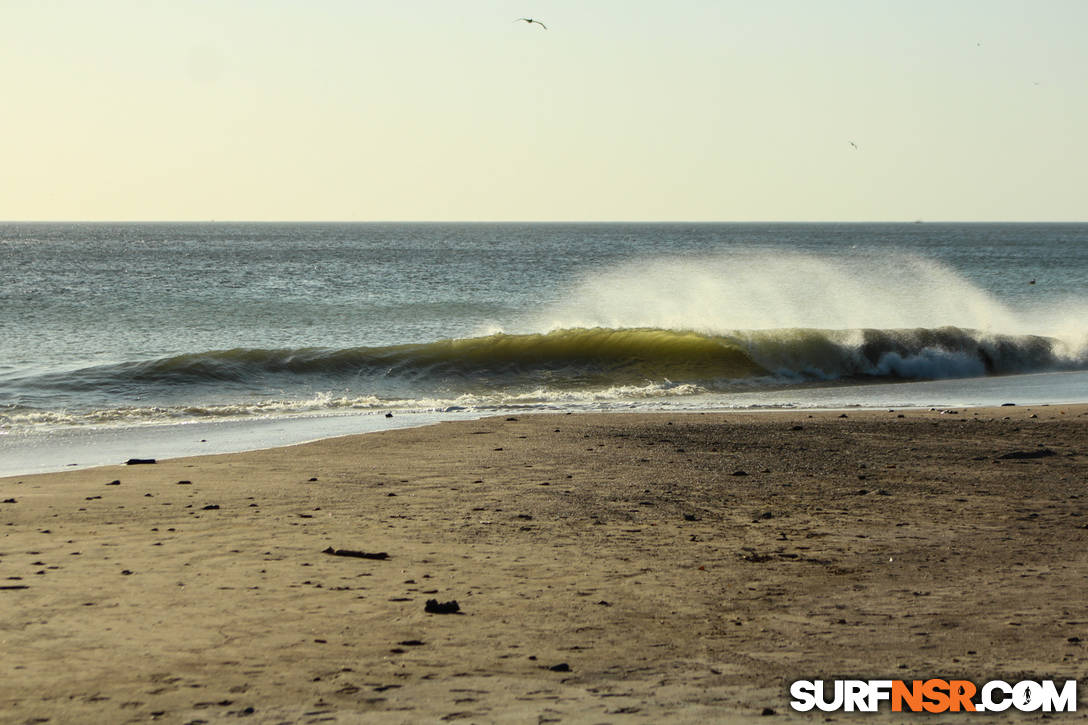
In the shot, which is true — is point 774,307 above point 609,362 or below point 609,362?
above

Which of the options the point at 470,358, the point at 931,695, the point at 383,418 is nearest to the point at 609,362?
the point at 470,358

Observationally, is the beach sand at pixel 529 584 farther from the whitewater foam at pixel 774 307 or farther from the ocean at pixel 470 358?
the whitewater foam at pixel 774 307

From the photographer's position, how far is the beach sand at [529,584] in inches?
218

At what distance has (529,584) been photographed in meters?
7.37

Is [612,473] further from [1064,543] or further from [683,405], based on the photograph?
[683,405]

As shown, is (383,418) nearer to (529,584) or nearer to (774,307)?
(529,584)

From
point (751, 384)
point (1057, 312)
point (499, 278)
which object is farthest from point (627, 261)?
point (751, 384)

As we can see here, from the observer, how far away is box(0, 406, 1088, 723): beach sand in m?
5.55

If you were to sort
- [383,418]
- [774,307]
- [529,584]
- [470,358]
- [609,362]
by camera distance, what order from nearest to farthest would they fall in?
1. [529,584]
2. [383,418]
3. [470,358]
4. [609,362]
5. [774,307]

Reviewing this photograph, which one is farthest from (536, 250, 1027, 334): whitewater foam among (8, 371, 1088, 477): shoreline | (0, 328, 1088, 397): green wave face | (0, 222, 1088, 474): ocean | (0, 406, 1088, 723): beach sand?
(0, 406, 1088, 723): beach sand

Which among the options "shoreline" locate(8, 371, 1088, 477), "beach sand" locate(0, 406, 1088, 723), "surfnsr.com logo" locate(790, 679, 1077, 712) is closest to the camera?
"surfnsr.com logo" locate(790, 679, 1077, 712)

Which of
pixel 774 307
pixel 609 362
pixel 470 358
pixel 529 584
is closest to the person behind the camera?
pixel 529 584

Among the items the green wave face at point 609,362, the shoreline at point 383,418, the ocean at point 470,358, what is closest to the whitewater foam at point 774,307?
the ocean at point 470,358

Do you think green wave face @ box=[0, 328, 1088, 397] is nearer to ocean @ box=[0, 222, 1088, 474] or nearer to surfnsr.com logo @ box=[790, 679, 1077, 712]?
ocean @ box=[0, 222, 1088, 474]
